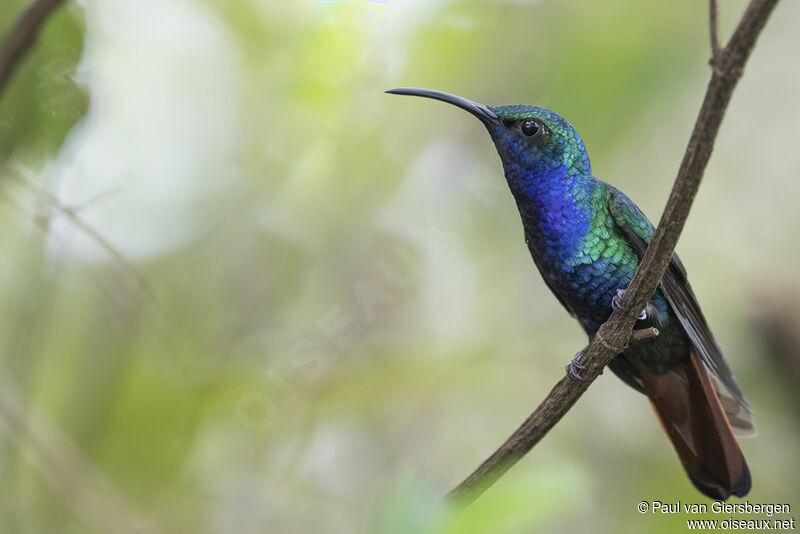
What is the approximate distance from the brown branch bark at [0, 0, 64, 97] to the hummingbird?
814mm

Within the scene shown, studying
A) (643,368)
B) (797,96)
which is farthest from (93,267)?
(797,96)

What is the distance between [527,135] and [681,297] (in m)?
0.48

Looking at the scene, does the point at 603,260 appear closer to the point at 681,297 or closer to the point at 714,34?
the point at 681,297

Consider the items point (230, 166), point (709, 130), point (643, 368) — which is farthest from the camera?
point (230, 166)

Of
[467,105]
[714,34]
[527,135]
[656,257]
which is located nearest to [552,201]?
[527,135]

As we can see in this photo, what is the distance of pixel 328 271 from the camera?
7.88ft

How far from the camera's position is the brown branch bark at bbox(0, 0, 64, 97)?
3.09 feet

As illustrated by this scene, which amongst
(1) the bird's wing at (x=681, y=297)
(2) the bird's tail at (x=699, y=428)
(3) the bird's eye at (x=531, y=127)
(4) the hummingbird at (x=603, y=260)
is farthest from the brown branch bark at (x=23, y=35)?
(2) the bird's tail at (x=699, y=428)

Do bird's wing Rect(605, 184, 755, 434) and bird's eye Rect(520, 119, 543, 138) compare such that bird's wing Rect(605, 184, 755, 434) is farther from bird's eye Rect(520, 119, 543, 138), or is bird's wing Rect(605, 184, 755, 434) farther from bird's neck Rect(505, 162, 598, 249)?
bird's eye Rect(520, 119, 543, 138)

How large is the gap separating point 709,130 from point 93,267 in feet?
5.39

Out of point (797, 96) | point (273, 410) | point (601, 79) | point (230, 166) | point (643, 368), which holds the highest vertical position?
point (797, 96)

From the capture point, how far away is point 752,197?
2902 millimetres

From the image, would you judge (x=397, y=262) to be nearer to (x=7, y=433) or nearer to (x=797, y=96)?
(x=7, y=433)

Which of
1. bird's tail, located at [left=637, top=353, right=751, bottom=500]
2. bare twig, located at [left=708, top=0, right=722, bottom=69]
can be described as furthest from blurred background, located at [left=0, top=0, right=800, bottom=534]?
bare twig, located at [left=708, top=0, right=722, bottom=69]
